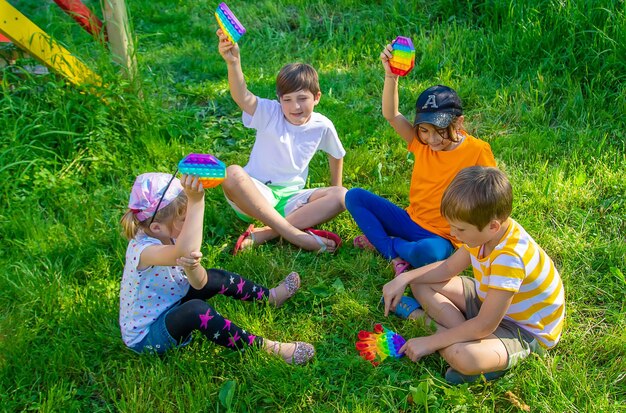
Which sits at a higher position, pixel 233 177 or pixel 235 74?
pixel 235 74

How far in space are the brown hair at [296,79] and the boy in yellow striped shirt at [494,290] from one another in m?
1.19

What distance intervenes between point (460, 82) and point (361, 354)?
2563 mm

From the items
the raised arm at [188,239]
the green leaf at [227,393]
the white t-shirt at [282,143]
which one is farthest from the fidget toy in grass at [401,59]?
the green leaf at [227,393]

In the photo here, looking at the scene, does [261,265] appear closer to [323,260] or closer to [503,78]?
[323,260]

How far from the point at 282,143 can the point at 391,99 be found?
67 centimetres

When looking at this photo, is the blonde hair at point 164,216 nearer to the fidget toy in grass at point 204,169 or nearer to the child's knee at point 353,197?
the fidget toy in grass at point 204,169

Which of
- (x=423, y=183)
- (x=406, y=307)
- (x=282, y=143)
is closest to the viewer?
(x=406, y=307)

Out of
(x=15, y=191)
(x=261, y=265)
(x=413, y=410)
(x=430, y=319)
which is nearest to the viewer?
(x=413, y=410)

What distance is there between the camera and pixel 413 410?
232cm

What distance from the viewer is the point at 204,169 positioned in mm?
2021

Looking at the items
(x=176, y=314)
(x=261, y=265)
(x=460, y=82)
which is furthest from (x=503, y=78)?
(x=176, y=314)

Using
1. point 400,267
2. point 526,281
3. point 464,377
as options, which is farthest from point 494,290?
point 400,267

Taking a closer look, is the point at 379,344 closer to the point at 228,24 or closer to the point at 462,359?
the point at 462,359

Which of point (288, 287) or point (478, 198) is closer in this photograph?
point (478, 198)
